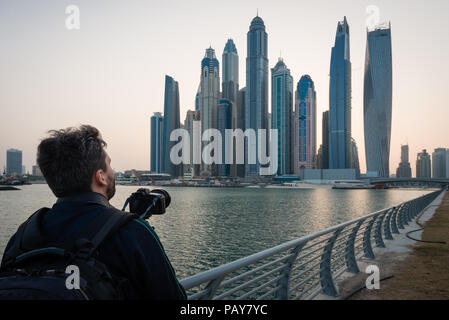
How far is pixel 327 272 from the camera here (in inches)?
202

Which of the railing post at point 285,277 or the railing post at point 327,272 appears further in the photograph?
the railing post at point 327,272

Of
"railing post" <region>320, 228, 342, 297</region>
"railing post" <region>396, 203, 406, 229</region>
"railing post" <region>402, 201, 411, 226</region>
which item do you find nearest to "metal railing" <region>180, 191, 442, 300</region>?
"railing post" <region>320, 228, 342, 297</region>

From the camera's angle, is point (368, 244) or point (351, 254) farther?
point (368, 244)

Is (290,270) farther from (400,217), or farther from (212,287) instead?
(400,217)

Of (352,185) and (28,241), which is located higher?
(28,241)

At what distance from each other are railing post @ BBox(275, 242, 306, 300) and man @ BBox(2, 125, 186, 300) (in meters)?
2.84

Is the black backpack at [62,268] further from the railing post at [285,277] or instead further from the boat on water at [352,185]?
the boat on water at [352,185]

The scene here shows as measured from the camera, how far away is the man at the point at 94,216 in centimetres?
133

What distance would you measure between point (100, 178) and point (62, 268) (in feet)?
1.59

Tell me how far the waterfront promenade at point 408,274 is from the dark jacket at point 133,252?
4.53 m

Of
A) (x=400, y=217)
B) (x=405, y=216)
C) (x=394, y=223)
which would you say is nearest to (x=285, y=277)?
(x=394, y=223)

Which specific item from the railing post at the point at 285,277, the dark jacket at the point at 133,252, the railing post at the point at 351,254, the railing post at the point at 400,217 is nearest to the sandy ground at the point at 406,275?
the railing post at the point at 351,254

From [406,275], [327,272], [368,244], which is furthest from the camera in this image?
[368,244]
